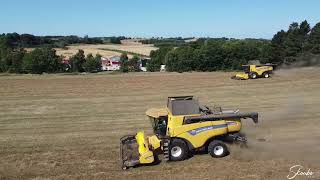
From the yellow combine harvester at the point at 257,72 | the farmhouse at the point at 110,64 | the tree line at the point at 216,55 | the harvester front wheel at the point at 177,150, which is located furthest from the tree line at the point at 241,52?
the harvester front wheel at the point at 177,150

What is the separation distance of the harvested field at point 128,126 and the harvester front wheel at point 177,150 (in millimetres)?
451

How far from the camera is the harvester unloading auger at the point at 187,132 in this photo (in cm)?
1634

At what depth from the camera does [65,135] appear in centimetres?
2191

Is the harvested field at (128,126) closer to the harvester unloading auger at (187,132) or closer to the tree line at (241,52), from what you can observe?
the harvester unloading auger at (187,132)

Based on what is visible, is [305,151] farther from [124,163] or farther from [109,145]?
[109,145]

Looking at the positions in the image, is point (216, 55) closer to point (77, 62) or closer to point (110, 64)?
point (77, 62)

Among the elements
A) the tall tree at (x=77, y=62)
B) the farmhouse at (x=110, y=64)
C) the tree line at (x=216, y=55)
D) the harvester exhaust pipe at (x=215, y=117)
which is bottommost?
the farmhouse at (x=110, y=64)

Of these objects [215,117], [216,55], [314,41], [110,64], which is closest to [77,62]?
[110,64]

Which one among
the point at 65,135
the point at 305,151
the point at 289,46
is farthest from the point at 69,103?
the point at 289,46

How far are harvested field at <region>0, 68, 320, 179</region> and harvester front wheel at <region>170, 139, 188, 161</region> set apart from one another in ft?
1.48

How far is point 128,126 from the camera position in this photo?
2375 cm

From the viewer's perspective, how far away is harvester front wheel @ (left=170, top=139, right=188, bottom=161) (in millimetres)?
16344

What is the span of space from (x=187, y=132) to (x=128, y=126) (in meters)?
7.83

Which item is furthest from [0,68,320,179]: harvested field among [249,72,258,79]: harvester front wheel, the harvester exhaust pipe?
[249,72,258,79]: harvester front wheel
